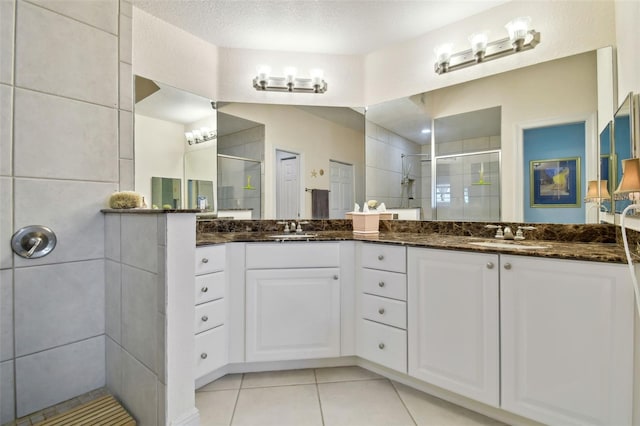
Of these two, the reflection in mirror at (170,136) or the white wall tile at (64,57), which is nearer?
the white wall tile at (64,57)

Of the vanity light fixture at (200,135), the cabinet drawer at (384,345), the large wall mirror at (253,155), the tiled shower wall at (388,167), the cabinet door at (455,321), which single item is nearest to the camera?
the cabinet door at (455,321)

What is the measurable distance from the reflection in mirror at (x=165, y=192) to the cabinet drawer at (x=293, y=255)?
721 millimetres

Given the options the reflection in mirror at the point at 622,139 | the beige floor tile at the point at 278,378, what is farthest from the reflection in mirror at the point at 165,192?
the reflection in mirror at the point at 622,139

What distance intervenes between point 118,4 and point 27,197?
101 cm

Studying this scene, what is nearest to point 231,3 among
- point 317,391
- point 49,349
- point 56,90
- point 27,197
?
point 56,90

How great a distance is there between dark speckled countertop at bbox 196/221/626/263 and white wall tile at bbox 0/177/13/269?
28.6 inches

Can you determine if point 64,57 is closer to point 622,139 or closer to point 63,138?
point 63,138

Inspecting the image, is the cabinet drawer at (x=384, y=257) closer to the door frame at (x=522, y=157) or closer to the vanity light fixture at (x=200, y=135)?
the door frame at (x=522, y=157)

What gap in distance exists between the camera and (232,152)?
2.40 metres

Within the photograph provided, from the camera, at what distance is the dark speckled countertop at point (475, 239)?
1.29 metres

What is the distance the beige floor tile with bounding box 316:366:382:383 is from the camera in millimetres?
1855

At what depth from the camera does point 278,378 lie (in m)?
1.87

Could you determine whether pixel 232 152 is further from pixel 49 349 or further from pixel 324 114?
pixel 49 349

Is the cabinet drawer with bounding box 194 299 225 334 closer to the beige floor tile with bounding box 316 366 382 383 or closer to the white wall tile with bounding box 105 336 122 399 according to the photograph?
the white wall tile with bounding box 105 336 122 399
